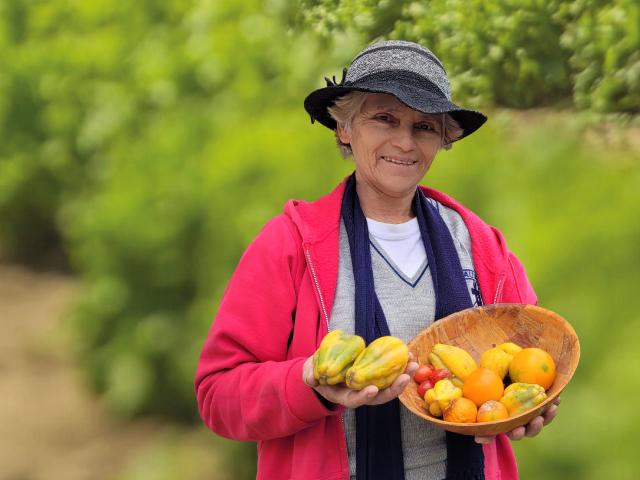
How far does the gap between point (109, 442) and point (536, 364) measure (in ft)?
6.13

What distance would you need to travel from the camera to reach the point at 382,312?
1.74 metres

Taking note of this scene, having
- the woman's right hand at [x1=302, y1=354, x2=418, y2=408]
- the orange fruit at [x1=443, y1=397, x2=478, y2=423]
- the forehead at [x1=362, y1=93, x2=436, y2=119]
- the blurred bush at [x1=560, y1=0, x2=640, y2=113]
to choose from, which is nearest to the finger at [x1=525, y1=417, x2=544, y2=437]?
the orange fruit at [x1=443, y1=397, x2=478, y2=423]

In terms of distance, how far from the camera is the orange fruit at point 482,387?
1677 mm

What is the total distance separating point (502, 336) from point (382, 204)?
13.7 inches

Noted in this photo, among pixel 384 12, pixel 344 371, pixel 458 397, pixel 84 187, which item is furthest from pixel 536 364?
pixel 84 187

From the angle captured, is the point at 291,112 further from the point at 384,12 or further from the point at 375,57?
the point at 375,57

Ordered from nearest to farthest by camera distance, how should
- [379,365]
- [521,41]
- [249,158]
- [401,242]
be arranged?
[379,365]
[401,242]
[521,41]
[249,158]

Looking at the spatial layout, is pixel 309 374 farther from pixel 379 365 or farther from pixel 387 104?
pixel 387 104

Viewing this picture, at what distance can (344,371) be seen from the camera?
4.95 ft

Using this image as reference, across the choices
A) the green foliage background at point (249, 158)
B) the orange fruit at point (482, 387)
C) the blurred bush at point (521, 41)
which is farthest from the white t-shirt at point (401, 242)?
the blurred bush at point (521, 41)

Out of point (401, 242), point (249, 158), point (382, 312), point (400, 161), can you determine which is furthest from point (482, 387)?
point (249, 158)

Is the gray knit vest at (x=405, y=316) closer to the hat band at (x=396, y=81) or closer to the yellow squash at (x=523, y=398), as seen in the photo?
the yellow squash at (x=523, y=398)

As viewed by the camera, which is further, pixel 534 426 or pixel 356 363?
pixel 534 426

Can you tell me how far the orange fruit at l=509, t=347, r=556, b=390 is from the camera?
1.70 metres
